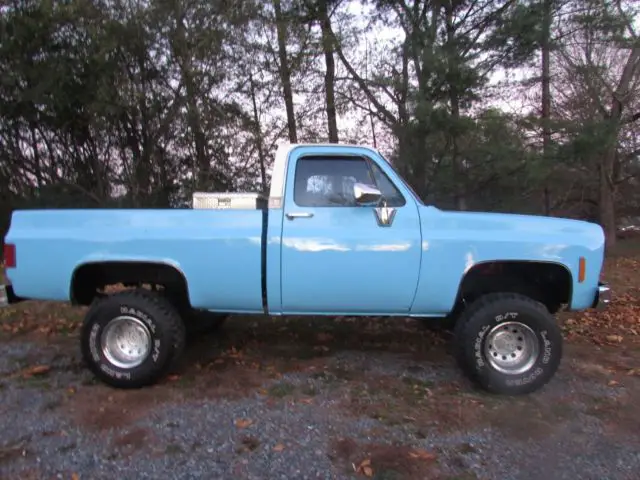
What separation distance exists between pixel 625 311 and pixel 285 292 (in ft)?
17.8

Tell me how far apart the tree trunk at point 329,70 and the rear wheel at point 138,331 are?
744 cm

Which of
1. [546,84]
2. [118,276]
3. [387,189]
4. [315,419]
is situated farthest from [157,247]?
[546,84]

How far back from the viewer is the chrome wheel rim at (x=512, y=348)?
432 cm

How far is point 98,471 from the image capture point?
10.4 ft

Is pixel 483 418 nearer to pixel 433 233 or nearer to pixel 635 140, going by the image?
pixel 433 233

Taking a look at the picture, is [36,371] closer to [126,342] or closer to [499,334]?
[126,342]

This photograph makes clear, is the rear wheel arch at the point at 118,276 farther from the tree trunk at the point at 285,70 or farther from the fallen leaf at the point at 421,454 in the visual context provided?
the tree trunk at the point at 285,70

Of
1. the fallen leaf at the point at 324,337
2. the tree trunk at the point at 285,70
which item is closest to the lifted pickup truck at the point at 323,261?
the fallen leaf at the point at 324,337

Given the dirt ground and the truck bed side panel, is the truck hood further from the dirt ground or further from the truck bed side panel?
the truck bed side panel

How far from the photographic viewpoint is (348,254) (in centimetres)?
427

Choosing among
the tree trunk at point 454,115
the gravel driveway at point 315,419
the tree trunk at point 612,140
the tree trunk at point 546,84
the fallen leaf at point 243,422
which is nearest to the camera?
the gravel driveway at point 315,419

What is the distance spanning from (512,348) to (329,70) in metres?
8.09

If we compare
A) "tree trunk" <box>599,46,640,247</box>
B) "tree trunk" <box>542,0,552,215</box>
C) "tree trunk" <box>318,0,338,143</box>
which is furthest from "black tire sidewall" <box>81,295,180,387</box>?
"tree trunk" <box>599,46,640,247</box>

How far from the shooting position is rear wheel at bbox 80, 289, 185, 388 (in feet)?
14.4
